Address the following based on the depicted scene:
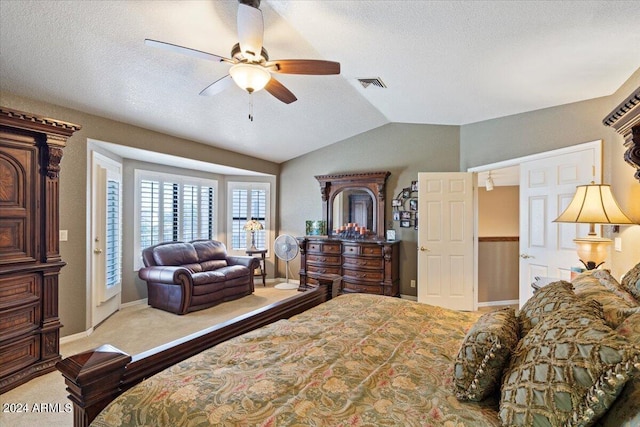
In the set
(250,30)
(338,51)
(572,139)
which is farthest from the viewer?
(572,139)

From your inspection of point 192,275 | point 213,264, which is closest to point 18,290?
point 192,275

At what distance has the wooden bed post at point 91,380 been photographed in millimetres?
1041

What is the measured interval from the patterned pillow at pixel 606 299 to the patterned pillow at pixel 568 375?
0.62ft

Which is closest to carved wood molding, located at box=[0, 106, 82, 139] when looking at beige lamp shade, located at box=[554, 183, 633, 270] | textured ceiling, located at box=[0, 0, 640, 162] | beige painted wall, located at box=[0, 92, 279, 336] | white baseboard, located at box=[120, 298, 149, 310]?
textured ceiling, located at box=[0, 0, 640, 162]

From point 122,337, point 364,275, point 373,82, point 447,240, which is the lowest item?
point 122,337

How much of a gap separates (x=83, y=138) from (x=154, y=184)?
1.61 meters

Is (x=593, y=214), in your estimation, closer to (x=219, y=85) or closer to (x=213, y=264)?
(x=219, y=85)

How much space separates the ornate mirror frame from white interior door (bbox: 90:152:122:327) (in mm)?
3249

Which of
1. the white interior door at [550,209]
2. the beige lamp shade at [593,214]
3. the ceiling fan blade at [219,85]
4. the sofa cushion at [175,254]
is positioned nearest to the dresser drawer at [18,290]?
the sofa cushion at [175,254]

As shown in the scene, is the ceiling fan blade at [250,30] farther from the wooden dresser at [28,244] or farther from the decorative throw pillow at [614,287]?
the decorative throw pillow at [614,287]

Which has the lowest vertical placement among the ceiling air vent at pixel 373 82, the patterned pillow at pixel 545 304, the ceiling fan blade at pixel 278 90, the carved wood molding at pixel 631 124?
the patterned pillow at pixel 545 304

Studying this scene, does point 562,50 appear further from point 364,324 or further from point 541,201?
point 364,324

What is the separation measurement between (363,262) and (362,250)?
19 centimetres

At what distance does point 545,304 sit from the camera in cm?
129
